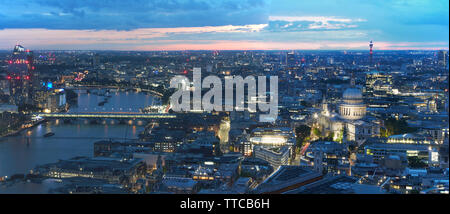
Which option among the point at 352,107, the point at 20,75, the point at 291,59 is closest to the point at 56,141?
the point at 352,107

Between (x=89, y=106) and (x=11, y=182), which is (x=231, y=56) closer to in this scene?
(x=89, y=106)

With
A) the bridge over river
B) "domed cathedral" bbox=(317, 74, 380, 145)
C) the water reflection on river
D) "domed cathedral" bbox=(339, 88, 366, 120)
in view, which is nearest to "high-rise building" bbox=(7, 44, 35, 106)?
the water reflection on river

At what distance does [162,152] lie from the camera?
23.8 ft

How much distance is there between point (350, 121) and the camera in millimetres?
8711

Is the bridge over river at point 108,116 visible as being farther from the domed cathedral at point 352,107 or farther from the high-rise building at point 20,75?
the domed cathedral at point 352,107

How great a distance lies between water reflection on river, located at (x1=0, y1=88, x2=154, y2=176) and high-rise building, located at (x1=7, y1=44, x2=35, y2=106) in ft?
5.35

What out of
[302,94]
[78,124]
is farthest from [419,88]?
[78,124]

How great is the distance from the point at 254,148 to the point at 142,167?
168cm

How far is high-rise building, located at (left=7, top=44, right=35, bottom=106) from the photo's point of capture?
13.5 metres

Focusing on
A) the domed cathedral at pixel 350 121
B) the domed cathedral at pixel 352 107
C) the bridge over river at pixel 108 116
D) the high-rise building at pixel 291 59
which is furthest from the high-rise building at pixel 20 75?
the high-rise building at pixel 291 59

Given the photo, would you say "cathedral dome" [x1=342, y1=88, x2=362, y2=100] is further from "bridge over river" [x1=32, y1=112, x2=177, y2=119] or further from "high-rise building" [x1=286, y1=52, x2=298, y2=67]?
"high-rise building" [x1=286, y1=52, x2=298, y2=67]

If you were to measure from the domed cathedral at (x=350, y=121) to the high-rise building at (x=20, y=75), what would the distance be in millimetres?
8280

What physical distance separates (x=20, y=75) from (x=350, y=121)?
10858 mm

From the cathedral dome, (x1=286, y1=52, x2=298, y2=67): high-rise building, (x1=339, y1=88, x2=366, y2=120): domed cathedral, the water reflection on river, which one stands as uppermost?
(x1=286, y1=52, x2=298, y2=67): high-rise building
